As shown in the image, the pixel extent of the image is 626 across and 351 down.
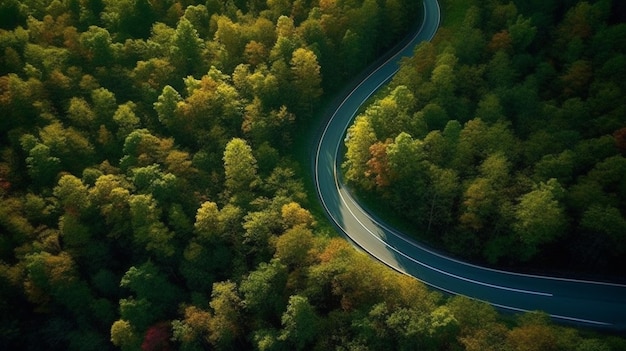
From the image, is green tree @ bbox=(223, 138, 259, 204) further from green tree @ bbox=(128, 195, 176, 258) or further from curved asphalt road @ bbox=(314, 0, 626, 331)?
curved asphalt road @ bbox=(314, 0, 626, 331)

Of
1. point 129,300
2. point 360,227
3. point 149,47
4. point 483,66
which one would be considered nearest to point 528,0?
point 483,66

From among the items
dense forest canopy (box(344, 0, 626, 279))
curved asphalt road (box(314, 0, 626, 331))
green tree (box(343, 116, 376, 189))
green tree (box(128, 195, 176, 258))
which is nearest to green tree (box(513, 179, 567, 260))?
dense forest canopy (box(344, 0, 626, 279))

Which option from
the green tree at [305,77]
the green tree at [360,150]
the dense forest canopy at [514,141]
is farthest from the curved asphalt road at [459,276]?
the green tree at [305,77]

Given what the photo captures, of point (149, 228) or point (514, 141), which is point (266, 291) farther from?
point (514, 141)

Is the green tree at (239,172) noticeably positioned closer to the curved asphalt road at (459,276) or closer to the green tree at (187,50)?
the curved asphalt road at (459,276)

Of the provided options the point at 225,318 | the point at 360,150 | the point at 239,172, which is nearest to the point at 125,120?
the point at 239,172
